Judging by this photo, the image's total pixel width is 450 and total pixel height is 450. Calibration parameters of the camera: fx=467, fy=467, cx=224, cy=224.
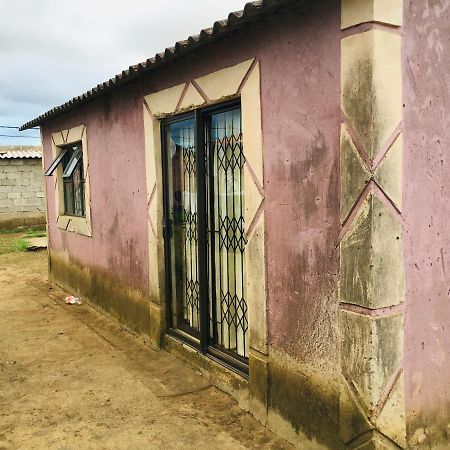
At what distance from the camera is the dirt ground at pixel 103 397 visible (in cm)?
336

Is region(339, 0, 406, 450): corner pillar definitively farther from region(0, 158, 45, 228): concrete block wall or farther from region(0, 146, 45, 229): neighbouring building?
region(0, 158, 45, 228): concrete block wall

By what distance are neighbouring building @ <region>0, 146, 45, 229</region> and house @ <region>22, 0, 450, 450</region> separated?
44.0ft

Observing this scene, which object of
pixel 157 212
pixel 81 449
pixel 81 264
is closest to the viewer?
pixel 81 449

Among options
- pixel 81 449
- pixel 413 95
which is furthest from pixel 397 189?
pixel 81 449

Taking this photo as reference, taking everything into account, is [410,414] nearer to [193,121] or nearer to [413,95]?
[413,95]

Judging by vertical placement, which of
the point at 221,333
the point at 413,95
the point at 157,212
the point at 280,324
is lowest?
the point at 221,333

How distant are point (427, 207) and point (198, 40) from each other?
205 centimetres

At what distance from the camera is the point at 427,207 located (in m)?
2.72

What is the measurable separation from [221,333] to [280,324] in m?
1.08

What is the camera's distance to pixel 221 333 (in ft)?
14.0

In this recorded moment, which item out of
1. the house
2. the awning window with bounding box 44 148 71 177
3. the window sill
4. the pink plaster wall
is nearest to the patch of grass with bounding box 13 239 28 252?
the window sill

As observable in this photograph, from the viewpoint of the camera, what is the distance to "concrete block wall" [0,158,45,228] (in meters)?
16.5

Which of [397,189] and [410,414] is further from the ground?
[397,189]

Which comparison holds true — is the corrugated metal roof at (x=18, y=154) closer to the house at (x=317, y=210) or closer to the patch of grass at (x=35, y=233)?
the patch of grass at (x=35, y=233)
